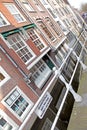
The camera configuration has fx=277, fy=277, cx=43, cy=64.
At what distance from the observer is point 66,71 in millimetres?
19500

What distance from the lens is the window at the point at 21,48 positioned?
13.4 meters

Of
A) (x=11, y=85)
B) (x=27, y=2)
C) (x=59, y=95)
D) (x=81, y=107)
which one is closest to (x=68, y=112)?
(x=59, y=95)

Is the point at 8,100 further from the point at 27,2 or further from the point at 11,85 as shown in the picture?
the point at 27,2

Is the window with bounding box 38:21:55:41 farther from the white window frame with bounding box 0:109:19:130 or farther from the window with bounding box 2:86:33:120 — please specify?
the white window frame with bounding box 0:109:19:130

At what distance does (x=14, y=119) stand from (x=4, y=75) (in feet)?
5.82

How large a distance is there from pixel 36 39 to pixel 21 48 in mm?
2909

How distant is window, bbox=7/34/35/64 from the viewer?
1344 cm

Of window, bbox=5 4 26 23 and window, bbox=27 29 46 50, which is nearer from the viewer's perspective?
window, bbox=5 4 26 23

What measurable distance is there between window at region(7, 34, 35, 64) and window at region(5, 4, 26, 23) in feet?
5.01

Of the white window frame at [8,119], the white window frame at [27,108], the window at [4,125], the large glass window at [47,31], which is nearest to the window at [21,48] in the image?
the white window frame at [27,108]

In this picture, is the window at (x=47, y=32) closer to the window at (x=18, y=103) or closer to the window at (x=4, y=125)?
the window at (x=18, y=103)

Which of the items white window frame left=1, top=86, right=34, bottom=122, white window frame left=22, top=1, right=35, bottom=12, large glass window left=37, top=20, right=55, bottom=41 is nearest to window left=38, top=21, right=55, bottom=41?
large glass window left=37, top=20, right=55, bottom=41

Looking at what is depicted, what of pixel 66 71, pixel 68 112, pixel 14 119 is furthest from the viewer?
pixel 66 71

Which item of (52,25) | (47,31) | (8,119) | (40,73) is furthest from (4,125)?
(52,25)
